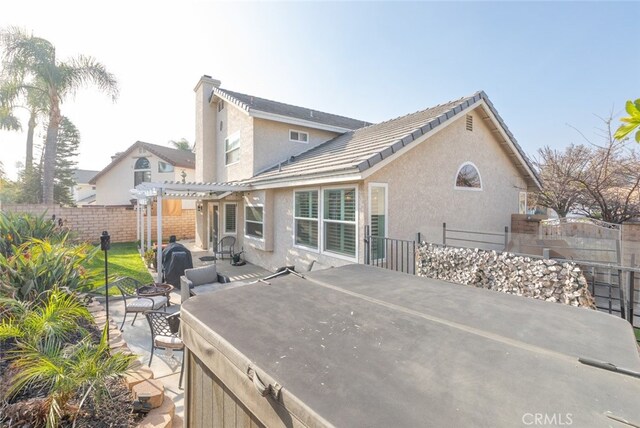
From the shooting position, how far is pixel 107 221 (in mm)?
18500

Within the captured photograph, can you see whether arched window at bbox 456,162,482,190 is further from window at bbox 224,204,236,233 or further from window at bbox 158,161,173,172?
window at bbox 158,161,173,172

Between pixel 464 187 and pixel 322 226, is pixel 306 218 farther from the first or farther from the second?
pixel 464 187

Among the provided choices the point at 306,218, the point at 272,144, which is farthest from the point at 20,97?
the point at 306,218

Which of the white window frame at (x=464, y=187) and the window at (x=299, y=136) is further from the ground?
the window at (x=299, y=136)

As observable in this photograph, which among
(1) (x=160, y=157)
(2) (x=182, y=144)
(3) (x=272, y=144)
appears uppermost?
(2) (x=182, y=144)

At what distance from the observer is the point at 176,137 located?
4522cm

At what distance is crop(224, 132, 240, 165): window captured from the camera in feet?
46.2

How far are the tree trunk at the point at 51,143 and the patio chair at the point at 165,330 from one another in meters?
19.0

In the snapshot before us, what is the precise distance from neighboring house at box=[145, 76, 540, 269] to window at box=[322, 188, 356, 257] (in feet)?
0.09

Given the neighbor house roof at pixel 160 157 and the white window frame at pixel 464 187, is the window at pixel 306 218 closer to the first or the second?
the white window frame at pixel 464 187

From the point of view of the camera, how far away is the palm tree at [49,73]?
15.3 meters

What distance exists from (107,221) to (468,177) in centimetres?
2045

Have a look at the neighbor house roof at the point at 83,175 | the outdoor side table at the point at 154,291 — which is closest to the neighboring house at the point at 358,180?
the outdoor side table at the point at 154,291

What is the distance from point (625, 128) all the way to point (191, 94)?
1934 centimetres
